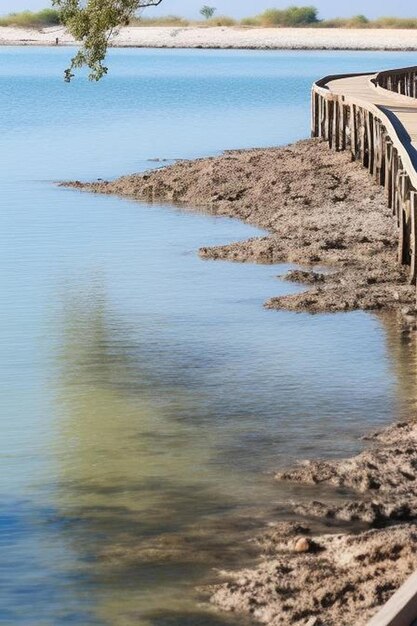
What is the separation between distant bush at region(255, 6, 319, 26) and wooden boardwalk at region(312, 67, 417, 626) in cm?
9917

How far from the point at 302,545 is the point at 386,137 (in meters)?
13.6

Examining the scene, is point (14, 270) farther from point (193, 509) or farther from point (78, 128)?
point (78, 128)

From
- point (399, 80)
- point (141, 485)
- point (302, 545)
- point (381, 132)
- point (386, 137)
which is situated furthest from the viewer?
point (399, 80)

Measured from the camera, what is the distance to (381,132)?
861 inches

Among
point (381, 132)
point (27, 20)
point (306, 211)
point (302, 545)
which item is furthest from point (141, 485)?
point (27, 20)

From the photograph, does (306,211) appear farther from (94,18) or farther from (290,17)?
(290,17)

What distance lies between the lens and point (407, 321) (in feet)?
46.3

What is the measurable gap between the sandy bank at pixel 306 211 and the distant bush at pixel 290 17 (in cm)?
10868

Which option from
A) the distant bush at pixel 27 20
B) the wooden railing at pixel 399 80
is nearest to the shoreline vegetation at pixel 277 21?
the distant bush at pixel 27 20

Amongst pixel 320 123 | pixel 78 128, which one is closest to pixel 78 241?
pixel 320 123

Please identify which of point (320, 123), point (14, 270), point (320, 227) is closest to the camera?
point (14, 270)

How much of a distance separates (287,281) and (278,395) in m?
4.84

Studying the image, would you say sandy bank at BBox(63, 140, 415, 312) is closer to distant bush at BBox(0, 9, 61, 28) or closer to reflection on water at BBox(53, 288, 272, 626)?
reflection on water at BBox(53, 288, 272, 626)

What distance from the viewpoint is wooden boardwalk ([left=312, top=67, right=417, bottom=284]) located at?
16.1 meters
